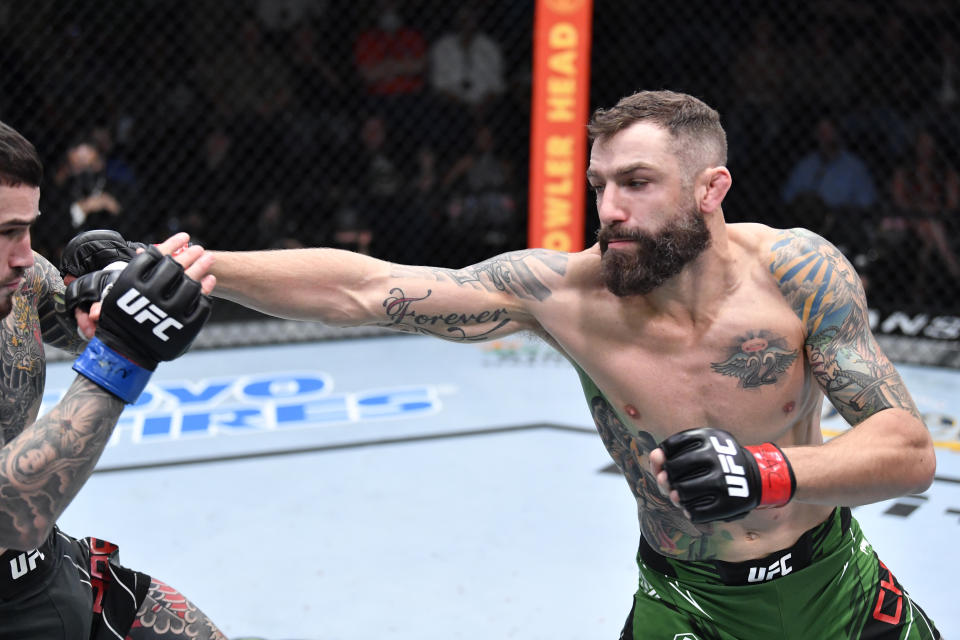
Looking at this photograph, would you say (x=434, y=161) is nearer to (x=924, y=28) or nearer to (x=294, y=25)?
(x=294, y=25)

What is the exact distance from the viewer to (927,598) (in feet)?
8.54

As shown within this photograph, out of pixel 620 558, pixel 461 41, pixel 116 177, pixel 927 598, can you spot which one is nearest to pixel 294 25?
pixel 461 41

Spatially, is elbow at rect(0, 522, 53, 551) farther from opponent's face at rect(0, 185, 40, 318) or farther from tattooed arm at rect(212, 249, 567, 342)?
tattooed arm at rect(212, 249, 567, 342)

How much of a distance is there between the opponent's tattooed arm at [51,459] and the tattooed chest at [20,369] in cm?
21

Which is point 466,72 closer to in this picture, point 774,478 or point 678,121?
point 678,121

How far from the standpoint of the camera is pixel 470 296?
1.83 metres

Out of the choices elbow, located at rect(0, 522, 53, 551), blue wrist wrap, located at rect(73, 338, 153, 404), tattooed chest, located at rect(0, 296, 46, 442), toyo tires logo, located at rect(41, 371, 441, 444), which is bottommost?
toyo tires logo, located at rect(41, 371, 441, 444)

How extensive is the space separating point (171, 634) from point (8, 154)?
851mm

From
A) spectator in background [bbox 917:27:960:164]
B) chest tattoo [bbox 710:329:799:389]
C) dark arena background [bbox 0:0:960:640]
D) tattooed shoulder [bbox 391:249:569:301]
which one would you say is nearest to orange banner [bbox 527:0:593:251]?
dark arena background [bbox 0:0:960:640]

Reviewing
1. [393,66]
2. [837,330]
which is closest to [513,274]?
[837,330]

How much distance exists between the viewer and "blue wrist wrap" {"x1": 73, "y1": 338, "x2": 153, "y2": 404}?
1.37 meters

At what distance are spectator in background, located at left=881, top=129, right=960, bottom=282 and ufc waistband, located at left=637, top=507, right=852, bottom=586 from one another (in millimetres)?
4007

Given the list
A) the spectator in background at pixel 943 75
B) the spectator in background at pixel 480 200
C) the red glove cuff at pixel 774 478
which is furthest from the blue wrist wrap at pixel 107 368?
the spectator in background at pixel 943 75

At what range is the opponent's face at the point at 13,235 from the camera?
1426 millimetres
